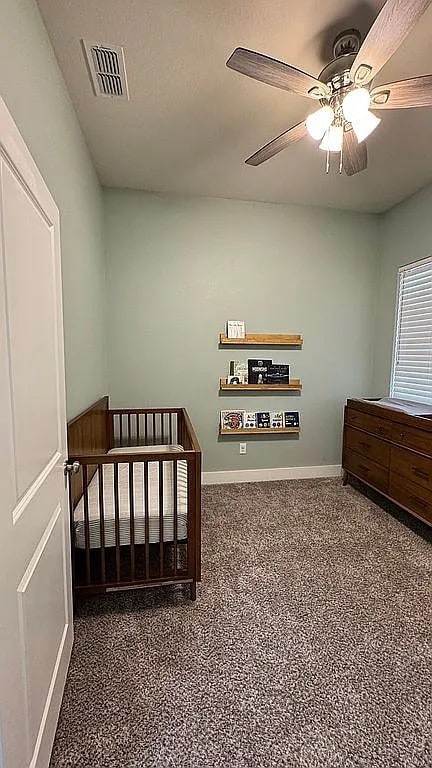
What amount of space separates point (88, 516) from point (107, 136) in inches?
92.2

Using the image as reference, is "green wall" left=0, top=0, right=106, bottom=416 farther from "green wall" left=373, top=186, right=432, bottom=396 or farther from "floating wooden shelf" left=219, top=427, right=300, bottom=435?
"green wall" left=373, top=186, right=432, bottom=396

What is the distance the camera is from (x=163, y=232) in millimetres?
3281

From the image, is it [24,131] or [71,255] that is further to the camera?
[71,255]

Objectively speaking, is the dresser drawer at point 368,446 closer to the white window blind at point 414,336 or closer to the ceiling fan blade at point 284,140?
the white window blind at point 414,336

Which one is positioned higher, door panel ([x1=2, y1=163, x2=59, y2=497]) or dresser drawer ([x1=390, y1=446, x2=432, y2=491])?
door panel ([x1=2, y1=163, x2=59, y2=497])

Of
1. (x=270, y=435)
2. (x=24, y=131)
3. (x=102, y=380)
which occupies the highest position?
(x=24, y=131)

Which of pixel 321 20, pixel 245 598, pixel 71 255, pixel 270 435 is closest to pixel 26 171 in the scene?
pixel 71 255

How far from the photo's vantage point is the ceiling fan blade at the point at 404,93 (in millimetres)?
1445

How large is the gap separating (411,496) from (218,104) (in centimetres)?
282

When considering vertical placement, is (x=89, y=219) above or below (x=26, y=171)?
above

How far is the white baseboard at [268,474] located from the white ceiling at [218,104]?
2.59 meters

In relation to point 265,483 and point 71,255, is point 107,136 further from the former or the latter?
point 265,483

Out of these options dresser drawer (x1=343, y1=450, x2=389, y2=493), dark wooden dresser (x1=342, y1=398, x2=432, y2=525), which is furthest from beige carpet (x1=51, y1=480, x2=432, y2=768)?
dresser drawer (x1=343, y1=450, x2=389, y2=493)

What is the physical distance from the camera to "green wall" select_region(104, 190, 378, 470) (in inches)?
129
